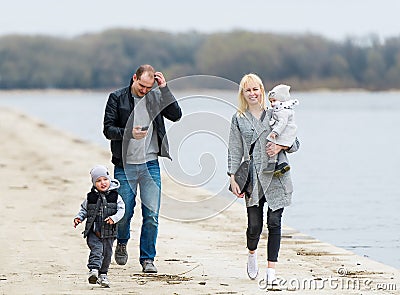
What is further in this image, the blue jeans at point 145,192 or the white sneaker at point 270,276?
the blue jeans at point 145,192

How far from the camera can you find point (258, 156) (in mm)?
7152

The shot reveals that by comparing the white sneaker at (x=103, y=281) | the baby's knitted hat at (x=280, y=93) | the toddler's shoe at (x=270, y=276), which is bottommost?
the white sneaker at (x=103, y=281)

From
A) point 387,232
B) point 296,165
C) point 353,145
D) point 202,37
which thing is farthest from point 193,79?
point 202,37

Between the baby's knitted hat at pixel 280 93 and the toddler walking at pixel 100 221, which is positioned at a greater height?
the baby's knitted hat at pixel 280 93

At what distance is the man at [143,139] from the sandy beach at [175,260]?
531 millimetres

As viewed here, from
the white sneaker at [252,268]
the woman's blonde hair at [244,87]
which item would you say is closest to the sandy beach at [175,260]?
the white sneaker at [252,268]

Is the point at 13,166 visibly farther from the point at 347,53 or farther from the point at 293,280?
the point at 347,53

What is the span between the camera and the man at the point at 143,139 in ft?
24.8


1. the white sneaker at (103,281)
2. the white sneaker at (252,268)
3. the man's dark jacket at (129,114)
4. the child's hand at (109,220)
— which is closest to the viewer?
the white sneaker at (103,281)

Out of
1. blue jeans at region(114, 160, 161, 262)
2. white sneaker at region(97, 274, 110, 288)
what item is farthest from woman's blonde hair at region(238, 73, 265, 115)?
white sneaker at region(97, 274, 110, 288)

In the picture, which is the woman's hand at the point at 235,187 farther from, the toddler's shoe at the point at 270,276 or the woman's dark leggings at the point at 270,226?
the toddler's shoe at the point at 270,276

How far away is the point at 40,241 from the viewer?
9438mm

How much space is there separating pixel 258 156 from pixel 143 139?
1000mm

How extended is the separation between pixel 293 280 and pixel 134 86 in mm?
1997
